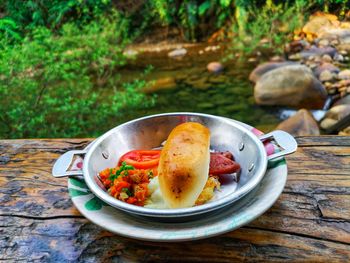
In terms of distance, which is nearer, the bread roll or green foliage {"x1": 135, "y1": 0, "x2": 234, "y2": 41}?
the bread roll

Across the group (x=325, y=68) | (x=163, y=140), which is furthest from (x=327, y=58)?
(x=163, y=140)

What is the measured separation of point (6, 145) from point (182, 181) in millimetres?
905

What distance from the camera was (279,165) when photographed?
95cm

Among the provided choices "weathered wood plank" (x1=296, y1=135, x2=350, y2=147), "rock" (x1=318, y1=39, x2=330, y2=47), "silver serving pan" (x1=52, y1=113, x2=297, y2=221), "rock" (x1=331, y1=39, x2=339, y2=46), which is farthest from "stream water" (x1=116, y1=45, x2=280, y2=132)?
"silver serving pan" (x1=52, y1=113, x2=297, y2=221)

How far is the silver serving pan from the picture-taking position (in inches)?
31.0

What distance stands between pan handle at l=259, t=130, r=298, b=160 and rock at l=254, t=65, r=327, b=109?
366 centimetres

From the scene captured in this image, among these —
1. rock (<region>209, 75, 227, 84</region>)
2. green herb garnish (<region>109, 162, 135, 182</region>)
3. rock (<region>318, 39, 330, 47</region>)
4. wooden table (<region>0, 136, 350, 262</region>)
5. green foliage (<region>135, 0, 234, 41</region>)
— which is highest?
green herb garnish (<region>109, 162, 135, 182</region>)

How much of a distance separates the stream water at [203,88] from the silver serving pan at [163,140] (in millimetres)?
3068

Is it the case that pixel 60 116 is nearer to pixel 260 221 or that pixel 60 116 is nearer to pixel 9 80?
pixel 9 80

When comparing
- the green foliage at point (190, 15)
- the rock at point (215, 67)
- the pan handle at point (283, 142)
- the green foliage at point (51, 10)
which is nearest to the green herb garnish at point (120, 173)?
the pan handle at point (283, 142)

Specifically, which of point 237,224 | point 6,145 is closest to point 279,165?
point 237,224

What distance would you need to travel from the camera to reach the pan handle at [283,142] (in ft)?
3.07

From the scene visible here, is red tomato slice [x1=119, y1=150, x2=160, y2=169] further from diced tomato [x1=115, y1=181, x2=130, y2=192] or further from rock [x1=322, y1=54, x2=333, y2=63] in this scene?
rock [x1=322, y1=54, x2=333, y2=63]

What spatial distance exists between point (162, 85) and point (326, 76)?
2.26 metres
